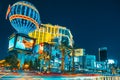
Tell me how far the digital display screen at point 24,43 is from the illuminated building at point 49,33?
4634 cm

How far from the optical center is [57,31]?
126312 mm

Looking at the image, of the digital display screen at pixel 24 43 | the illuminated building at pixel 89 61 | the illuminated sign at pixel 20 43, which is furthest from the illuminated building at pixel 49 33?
the illuminated sign at pixel 20 43

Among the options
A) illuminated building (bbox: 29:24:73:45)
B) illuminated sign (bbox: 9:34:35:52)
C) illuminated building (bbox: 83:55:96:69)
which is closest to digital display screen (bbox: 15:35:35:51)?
illuminated sign (bbox: 9:34:35:52)

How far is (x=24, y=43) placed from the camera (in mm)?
70062

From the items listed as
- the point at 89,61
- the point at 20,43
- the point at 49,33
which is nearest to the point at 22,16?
the point at 20,43

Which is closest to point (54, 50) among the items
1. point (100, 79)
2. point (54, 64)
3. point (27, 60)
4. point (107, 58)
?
point (54, 64)

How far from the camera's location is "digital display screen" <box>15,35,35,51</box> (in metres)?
67.2

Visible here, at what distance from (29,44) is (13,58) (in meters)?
7.85

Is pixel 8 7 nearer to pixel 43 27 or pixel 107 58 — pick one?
pixel 43 27

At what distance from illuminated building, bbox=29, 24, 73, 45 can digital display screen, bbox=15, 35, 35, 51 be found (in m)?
46.3

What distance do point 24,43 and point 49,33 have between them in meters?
54.1

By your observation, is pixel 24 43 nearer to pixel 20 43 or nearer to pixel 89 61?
pixel 20 43

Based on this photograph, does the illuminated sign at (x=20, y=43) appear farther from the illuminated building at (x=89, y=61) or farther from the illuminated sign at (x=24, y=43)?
the illuminated building at (x=89, y=61)

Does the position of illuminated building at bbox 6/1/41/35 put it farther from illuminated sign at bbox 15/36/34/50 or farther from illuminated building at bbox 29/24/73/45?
illuminated building at bbox 29/24/73/45
